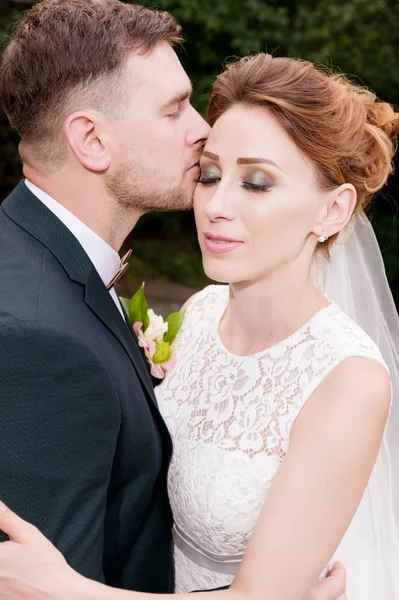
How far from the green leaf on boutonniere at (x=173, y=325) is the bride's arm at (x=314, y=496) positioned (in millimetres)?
942

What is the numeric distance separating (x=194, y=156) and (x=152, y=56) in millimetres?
338

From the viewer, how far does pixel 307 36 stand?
8.80 m

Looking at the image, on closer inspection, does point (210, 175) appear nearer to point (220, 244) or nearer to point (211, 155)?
point (211, 155)

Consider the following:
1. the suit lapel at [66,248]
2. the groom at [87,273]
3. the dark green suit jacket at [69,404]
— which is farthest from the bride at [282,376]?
the suit lapel at [66,248]

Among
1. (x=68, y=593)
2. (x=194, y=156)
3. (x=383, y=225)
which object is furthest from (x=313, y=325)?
(x=383, y=225)

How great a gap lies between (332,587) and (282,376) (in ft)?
2.07

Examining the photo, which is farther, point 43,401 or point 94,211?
point 94,211

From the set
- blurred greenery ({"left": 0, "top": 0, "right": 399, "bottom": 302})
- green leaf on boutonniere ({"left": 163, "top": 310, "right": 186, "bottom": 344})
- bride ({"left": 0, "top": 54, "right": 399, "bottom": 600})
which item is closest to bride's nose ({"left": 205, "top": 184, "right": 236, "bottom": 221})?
bride ({"left": 0, "top": 54, "right": 399, "bottom": 600})

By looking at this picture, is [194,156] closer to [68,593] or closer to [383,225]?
[68,593]

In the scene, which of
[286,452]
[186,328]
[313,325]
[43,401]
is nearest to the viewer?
[43,401]

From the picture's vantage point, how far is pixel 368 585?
9.10 feet

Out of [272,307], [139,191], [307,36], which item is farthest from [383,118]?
[307,36]

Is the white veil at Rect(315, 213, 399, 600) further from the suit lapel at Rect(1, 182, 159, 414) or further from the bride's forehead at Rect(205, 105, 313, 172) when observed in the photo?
the suit lapel at Rect(1, 182, 159, 414)

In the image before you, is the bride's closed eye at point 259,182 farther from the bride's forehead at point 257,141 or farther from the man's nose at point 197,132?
the man's nose at point 197,132
